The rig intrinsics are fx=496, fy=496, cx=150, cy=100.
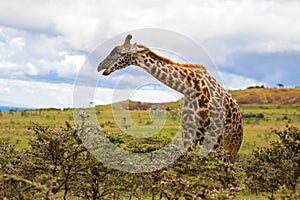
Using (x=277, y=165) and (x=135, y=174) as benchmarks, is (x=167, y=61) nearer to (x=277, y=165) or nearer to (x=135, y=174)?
(x=135, y=174)

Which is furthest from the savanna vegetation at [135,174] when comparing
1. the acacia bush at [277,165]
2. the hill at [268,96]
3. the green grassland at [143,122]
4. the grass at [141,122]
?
the hill at [268,96]

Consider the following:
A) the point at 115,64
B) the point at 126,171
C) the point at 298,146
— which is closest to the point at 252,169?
the point at 298,146

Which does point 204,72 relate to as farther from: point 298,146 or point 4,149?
point 4,149

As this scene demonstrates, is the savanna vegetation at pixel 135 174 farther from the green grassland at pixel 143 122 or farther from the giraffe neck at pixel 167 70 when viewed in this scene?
the green grassland at pixel 143 122

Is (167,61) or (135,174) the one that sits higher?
(167,61)

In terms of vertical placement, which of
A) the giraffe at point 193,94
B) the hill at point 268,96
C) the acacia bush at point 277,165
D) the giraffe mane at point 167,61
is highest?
the hill at point 268,96

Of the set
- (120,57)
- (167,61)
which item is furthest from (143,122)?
(120,57)

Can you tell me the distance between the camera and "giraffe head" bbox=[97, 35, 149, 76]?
6945 millimetres

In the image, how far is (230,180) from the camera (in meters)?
6.22

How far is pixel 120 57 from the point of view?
7.01 m

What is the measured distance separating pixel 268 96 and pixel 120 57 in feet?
214

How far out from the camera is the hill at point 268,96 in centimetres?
6542

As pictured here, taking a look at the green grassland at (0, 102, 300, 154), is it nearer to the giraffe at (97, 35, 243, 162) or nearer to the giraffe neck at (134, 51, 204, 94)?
the giraffe at (97, 35, 243, 162)

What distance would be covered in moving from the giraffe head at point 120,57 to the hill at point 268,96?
58175 mm
